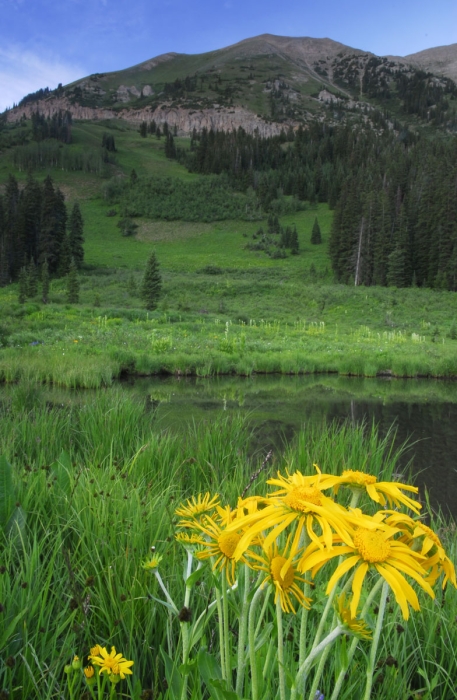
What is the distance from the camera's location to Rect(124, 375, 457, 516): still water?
22.7 feet

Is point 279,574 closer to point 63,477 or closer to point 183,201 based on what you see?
point 63,477

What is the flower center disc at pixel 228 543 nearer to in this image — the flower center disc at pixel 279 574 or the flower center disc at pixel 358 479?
the flower center disc at pixel 279 574

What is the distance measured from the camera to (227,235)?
62156mm

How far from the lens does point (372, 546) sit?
676mm

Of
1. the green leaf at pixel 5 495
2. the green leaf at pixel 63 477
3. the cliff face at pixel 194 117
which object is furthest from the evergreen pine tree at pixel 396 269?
the cliff face at pixel 194 117

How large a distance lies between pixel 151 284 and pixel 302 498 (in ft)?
93.3

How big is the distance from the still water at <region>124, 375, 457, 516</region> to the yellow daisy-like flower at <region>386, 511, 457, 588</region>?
4.73 m

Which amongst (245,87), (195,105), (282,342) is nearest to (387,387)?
(282,342)

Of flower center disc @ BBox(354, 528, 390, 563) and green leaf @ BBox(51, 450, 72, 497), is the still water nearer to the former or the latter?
green leaf @ BBox(51, 450, 72, 497)

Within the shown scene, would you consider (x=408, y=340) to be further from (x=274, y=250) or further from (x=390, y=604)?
(x=274, y=250)

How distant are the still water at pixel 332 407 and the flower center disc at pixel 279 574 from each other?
4870 millimetres

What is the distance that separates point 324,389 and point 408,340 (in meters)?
10.7

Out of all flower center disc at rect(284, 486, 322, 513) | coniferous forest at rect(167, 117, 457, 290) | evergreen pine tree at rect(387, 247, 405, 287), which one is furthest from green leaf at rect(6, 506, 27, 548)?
evergreen pine tree at rect(387, 247, 405, 287)

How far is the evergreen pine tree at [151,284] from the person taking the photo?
28047 mm
